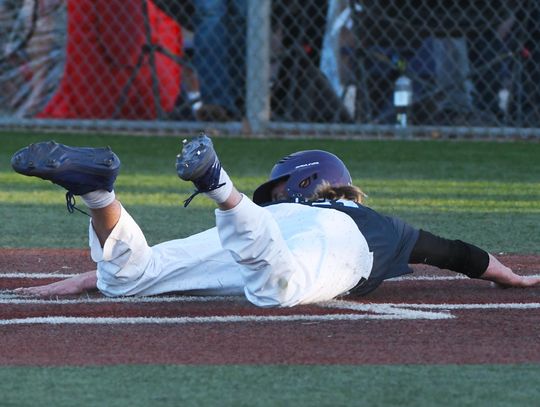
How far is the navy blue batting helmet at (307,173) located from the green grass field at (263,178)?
3.64 feet

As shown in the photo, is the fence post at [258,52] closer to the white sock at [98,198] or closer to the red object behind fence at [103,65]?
the red object behind fence at [103,65]

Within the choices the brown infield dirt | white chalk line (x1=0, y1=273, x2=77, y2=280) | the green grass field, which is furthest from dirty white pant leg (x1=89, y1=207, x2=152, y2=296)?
the green grass field

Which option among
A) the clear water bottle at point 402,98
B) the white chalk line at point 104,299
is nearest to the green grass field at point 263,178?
the clear water bottle at point 402,98

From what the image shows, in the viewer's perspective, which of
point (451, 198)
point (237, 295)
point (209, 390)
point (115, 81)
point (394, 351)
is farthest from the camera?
point (115, 81)

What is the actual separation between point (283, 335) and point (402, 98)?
20.3ft

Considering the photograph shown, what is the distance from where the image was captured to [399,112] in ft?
31.4

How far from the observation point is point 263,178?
7.48 meters

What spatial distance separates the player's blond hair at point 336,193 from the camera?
4.39 m

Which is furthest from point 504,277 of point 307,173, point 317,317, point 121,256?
point 121,256

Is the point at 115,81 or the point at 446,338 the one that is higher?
the point at 446,338

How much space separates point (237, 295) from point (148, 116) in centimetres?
596

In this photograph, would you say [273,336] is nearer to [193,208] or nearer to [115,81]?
[193,208]

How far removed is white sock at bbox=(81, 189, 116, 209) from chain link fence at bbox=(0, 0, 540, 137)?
531 centimetres

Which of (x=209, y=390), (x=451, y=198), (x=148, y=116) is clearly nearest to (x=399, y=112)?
(x=148, y=116)
